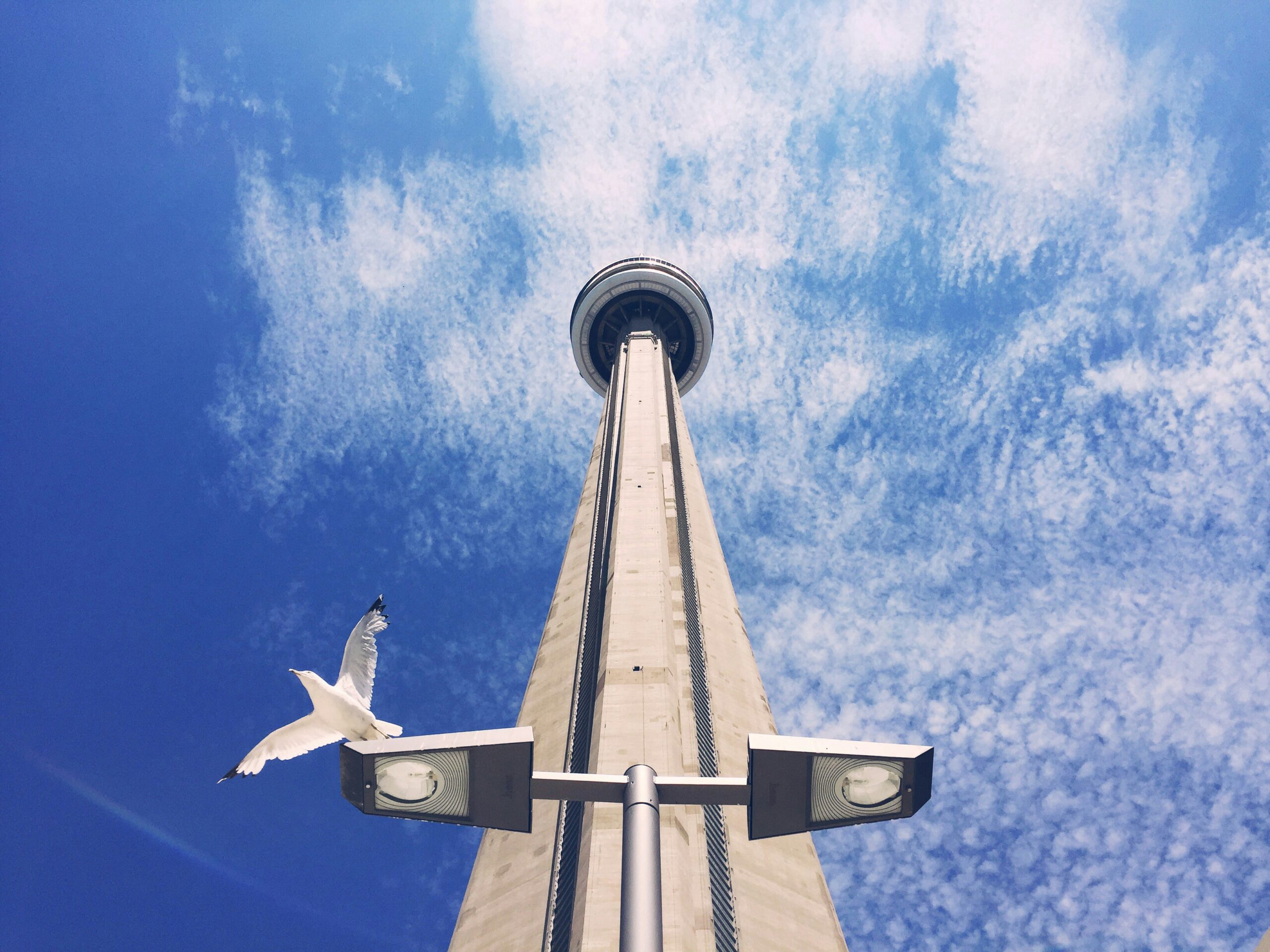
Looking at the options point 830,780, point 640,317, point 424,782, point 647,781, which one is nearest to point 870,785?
point 830,780

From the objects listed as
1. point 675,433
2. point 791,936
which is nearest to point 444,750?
point 791,936

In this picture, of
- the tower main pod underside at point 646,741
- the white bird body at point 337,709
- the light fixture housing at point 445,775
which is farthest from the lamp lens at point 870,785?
the white bird body at point 337,709

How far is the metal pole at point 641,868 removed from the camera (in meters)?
3.55

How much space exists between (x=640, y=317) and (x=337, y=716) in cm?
4768

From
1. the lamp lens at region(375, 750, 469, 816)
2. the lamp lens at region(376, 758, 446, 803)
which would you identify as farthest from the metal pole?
the lamp lens at region(376, 758, 446, 803)

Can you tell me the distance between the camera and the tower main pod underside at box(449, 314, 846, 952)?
1572 cm

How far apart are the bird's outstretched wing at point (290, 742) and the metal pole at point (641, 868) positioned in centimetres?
1044

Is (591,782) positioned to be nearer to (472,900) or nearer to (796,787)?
(796,787)

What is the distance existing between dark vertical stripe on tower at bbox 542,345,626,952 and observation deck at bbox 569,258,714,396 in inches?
566

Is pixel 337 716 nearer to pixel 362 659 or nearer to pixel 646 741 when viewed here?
pixel 362 659

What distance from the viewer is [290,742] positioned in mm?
13352

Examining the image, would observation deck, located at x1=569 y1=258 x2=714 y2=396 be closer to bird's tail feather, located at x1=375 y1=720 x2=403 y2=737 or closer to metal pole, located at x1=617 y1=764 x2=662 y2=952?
bird's tail feather, located at x1=375 y1=720 x2=403 y2=737

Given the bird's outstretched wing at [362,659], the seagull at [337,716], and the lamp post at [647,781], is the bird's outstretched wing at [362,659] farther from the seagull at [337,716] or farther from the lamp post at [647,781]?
the lamp post at [647,781]

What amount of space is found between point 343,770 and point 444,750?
0.59m
